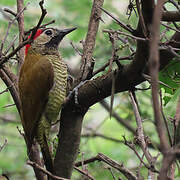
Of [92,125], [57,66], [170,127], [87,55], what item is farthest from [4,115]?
[170,127]

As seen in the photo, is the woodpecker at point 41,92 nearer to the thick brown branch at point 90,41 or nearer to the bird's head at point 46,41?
the bird's head at point 46,41

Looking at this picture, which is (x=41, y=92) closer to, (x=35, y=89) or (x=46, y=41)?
(x=35, y=89)

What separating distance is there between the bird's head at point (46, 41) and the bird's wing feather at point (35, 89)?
1.32 ft

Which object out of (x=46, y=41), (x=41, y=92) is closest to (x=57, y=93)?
(x=41, y=92)

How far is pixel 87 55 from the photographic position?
2.60m

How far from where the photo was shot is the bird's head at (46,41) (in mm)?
3809

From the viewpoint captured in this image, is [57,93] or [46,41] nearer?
[57,93]

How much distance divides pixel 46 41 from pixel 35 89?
703 millimetres

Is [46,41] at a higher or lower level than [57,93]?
higher

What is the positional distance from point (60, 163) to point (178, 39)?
109cm

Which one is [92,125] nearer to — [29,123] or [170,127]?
[29,123]

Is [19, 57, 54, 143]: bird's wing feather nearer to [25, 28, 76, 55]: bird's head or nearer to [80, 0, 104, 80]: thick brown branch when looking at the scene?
[25, 28, 76, 55]: bird's head

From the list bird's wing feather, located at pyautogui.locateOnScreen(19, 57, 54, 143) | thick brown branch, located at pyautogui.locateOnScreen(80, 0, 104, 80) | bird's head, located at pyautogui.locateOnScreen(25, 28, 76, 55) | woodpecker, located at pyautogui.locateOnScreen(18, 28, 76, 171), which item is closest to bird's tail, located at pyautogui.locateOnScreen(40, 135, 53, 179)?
woodpecker, located at pyautogui.locateOnScreen(18, 28, 76, 171)

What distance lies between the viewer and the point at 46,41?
3830mm
